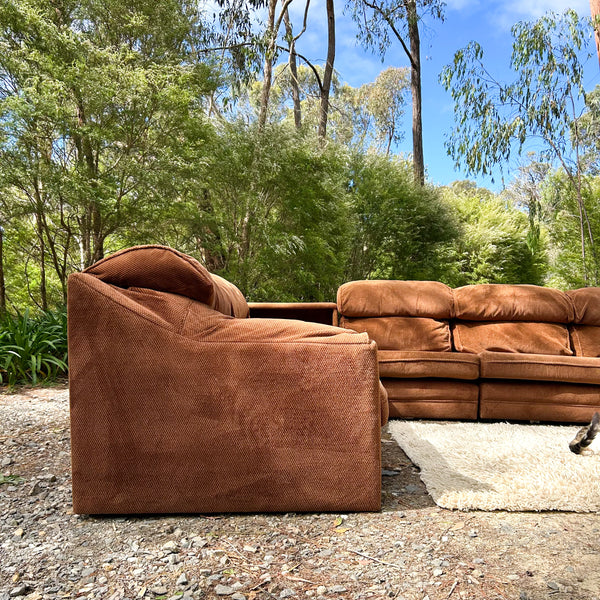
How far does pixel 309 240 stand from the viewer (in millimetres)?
7645

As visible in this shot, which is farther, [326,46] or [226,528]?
[326,46]

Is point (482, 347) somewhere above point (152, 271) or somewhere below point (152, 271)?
below

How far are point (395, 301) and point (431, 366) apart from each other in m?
0.56

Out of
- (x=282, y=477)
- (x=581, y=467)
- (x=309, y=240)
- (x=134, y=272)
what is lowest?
(x=581, y=467)

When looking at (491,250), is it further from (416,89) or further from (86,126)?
(86,126)

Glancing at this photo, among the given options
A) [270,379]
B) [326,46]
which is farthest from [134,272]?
[326,46]

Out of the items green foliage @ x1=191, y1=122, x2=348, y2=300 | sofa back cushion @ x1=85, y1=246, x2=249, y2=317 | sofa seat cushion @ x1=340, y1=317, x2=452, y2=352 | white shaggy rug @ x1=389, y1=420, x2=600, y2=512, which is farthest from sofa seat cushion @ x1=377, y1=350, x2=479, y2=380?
green foliage @ x1=191, y1=122, x2=348, y2=300

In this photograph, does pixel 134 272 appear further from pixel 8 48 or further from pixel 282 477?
pixel 8 48

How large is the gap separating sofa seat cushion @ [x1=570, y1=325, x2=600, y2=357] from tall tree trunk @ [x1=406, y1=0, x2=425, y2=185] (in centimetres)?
815

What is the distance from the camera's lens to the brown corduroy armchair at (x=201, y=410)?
1.53 metres

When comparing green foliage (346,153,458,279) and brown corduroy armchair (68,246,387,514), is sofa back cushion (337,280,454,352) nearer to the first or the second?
brown corduroy armchair (68,246,387,514)

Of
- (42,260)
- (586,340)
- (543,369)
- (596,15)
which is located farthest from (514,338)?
(42,260)

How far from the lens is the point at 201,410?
1.54 metres

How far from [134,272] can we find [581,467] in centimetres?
196
